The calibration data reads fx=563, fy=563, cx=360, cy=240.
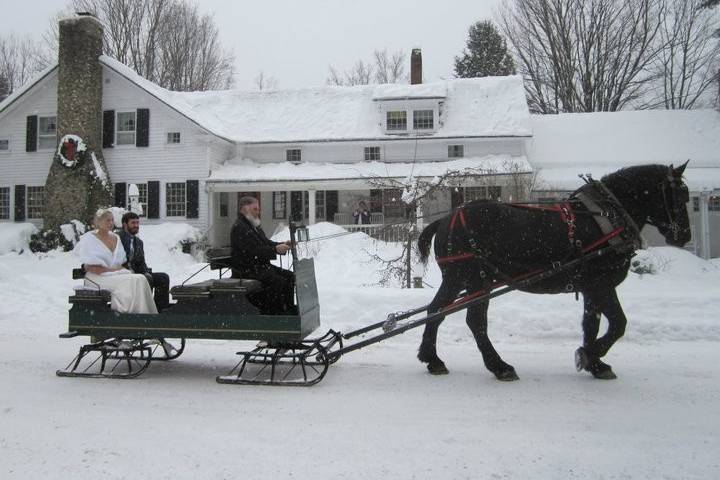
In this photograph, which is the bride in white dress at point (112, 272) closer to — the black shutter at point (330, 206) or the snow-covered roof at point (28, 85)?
the black shutter at point (330, 206)

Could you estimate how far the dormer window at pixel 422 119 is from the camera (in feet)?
80.6

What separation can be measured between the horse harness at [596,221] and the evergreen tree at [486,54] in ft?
112

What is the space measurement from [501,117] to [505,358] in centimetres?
1923

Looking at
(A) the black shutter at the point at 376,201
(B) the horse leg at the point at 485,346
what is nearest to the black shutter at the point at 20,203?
(A) the black shutter at the point at 376,201

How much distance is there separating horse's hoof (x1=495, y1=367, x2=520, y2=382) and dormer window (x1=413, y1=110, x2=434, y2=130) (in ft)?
66.3

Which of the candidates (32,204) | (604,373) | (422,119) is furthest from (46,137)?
(604,373)

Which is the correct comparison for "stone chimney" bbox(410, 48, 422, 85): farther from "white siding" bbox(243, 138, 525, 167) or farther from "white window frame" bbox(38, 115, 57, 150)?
"white window frame" bbox(38, 115, 57, 150)

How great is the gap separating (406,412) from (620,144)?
22494 millimetres

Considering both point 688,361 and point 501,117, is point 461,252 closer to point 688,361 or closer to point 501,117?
point 688,361

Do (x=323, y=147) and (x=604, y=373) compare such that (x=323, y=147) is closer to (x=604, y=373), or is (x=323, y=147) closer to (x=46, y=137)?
(x=46, y=137)

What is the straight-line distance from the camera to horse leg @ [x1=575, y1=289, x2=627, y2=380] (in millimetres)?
5254

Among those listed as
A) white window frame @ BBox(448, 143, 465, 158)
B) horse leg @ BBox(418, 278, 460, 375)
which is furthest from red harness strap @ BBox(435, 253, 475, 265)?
white window frame @ BBox(448, 143, 465, 158)

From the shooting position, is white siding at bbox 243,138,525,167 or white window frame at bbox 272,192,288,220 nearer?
white siding at bbox 243,138,525,167

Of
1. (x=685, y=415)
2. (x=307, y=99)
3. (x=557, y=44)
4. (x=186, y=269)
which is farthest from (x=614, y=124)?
(x=685, y=415)
